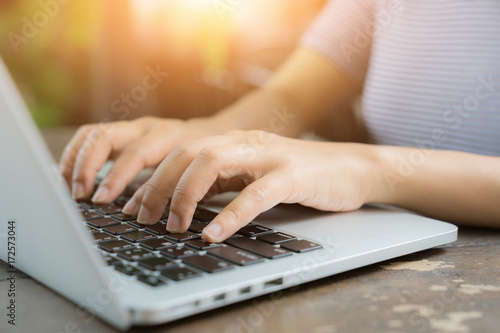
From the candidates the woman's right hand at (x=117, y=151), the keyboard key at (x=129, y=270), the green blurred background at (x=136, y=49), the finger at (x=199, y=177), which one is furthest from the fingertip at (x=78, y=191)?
the green blurred background at (x=136, y=49)

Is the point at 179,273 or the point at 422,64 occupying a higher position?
the point at 422,64

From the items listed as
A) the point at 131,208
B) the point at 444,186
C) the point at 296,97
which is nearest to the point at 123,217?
the point at 131,208

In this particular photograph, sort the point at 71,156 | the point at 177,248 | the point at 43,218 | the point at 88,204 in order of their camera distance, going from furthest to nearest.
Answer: the point at 71,156 < the point at 88,204 < the point at 177,248 < the point at 43,218

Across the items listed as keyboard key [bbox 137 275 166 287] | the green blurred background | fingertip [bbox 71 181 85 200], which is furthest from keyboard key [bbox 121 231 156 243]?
the green blurred background

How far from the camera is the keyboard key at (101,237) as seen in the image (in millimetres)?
469

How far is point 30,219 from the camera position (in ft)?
1.18

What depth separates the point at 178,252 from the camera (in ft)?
1.41

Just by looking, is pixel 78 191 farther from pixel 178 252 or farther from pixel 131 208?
pixel 178 252

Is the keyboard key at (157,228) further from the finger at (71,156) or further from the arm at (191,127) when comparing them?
the finger at (71,156)

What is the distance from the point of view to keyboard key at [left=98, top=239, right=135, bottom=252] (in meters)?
0.44

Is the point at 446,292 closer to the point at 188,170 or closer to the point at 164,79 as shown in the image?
the point at 188,170

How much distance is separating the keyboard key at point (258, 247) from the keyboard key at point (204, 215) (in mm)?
79

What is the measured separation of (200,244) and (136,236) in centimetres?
7

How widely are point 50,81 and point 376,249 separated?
3006mm
